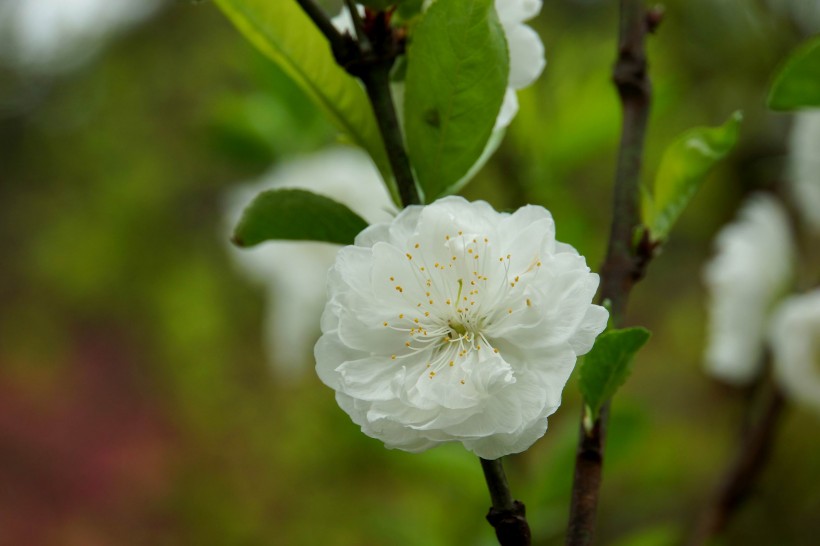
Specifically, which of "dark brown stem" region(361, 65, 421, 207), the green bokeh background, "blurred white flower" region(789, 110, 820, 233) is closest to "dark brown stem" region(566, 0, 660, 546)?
"dark brown stem" region(361, 65, 421, 207)

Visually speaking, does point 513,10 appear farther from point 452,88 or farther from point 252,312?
point 252,312

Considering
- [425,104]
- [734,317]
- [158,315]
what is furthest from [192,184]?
[425,104]

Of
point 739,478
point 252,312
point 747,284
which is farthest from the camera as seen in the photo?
point 252,312

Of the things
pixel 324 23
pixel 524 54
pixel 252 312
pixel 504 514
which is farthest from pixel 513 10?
pixel 252 312

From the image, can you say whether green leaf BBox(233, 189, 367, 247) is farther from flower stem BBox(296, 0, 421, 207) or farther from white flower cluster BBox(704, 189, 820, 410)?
white flower cluster BBox(704, 189, 820, 410)

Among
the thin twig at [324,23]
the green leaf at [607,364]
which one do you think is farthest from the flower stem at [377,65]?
the green leaf at [607,364]

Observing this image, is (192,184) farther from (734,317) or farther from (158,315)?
(734,317)
